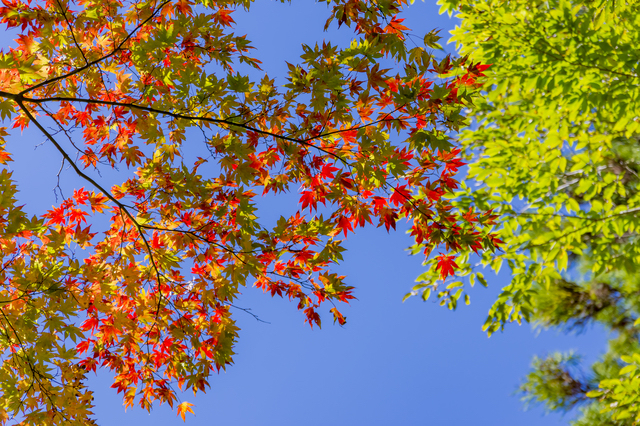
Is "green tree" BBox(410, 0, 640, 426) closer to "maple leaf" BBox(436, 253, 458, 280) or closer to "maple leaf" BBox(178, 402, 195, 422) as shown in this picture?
"maple leaf" BBox(436, 253, 458, 280)

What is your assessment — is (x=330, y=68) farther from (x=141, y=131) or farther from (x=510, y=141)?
(x=510, y=141)

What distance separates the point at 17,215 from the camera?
2.70 metres

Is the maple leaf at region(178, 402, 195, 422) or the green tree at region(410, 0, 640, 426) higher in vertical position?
the green tree at region(410, 0, 640, 426)

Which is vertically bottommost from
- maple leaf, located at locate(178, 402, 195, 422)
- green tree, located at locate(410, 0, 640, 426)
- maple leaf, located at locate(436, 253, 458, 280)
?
maple leaf, located at locate(178, 402, 195, 422)

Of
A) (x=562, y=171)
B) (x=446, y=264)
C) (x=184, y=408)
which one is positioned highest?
(x=562, y=171)

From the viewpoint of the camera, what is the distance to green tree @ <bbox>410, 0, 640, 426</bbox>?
3.29 m

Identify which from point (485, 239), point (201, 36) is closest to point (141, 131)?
point (201, 36)

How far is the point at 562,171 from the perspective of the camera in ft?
11.1

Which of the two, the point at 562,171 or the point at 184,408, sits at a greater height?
the point at 562,171

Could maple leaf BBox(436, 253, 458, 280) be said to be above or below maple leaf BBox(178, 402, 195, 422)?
above

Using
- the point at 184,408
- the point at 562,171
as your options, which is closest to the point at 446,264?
the point at 562,171

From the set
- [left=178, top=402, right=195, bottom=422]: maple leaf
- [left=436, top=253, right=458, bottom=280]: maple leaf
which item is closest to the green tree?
[left=436, top=253, right=458, bottom=280]: maple leaf

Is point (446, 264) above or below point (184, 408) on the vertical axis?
above

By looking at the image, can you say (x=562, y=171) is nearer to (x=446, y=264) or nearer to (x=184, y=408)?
(x=446, y=264)
